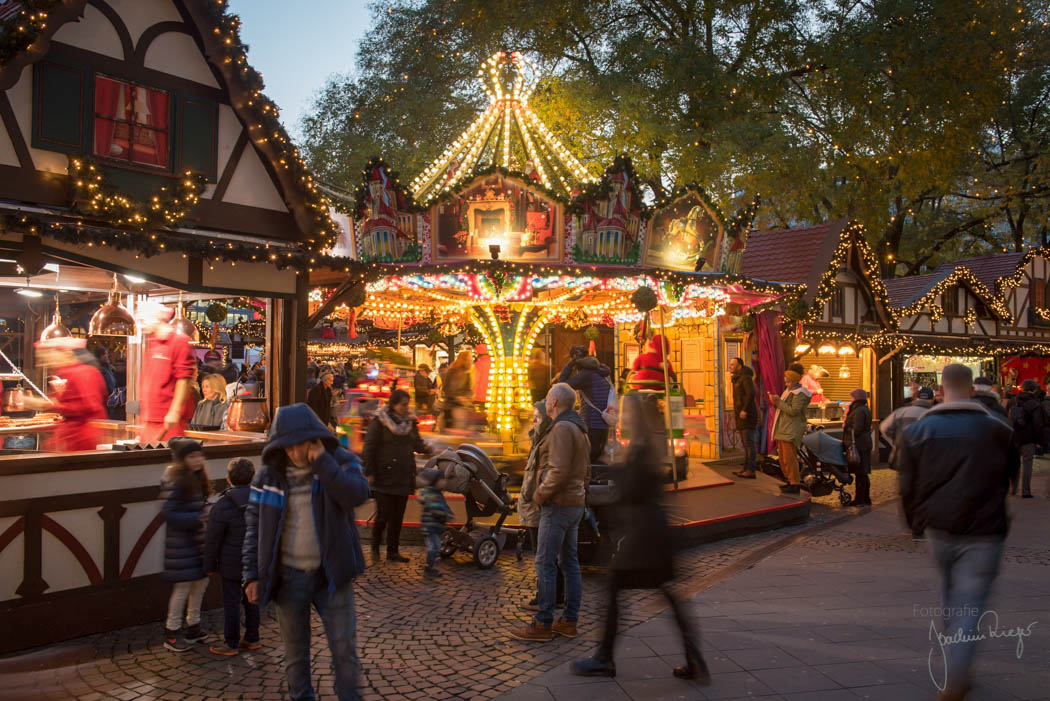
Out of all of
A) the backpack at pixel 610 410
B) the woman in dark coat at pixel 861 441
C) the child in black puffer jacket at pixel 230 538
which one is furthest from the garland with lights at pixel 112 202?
the woman in dark coat at pixel 861 441

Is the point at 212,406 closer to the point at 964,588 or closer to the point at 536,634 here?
the point at 536,634

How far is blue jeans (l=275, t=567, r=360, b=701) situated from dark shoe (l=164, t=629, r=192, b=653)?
7.27 feet

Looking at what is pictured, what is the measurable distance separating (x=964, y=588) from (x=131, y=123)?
24.1 feet

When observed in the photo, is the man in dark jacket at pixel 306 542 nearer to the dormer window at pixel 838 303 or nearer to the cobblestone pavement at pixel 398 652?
the cobblestone pavement at pixel 398 652

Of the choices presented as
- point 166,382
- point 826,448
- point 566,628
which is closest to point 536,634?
point 566,628

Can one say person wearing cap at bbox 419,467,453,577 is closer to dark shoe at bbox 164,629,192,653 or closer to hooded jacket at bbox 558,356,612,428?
hooded jacket at bbox 558,356,612,428

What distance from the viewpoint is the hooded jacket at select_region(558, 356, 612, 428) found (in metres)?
10.0

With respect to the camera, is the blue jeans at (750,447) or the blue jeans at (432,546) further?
the blue jeans at (750,447)

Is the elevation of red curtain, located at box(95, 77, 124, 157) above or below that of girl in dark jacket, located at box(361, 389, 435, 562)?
above

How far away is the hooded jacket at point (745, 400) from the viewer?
1386cm

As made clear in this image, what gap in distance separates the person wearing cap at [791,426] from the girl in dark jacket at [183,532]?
30.2 feet

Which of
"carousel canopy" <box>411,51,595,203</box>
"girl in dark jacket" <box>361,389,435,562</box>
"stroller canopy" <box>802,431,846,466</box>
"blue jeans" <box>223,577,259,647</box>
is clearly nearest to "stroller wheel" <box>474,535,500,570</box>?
"girl in dark jacket" <box>361,389,435,562</box>

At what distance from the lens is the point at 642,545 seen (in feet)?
16.4

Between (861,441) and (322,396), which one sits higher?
(322,396)
